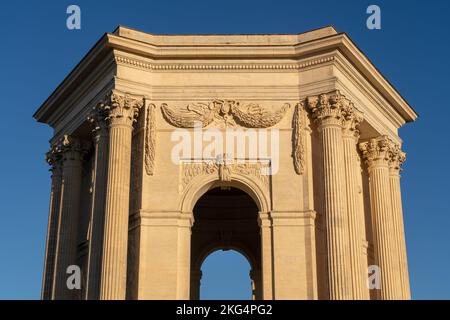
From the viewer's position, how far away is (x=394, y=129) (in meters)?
41.6

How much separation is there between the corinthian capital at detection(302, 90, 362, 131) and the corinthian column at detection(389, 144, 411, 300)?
234 inches

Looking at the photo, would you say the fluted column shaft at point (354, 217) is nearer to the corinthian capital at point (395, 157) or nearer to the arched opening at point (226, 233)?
the corinthian capital at point (395, 157)

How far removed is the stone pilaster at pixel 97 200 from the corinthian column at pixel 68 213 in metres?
2.99

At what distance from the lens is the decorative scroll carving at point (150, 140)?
34.9 metres

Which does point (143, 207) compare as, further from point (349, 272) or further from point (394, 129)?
point (394, 129)

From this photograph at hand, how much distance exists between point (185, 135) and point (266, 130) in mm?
3464

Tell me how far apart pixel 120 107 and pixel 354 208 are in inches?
420

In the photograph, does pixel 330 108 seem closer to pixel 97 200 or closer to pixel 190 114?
pixel 190 114

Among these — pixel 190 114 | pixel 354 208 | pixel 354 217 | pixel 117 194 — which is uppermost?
pixel 190 114

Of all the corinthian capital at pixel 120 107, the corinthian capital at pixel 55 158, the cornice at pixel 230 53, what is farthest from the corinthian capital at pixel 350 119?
the corinthian capital at pixel 55 158

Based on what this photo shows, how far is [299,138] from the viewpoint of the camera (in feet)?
115

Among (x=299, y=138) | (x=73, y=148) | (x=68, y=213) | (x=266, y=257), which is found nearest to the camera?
(x=266, y=257)

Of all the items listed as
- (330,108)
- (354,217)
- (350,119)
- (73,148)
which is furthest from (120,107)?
(354,217)
